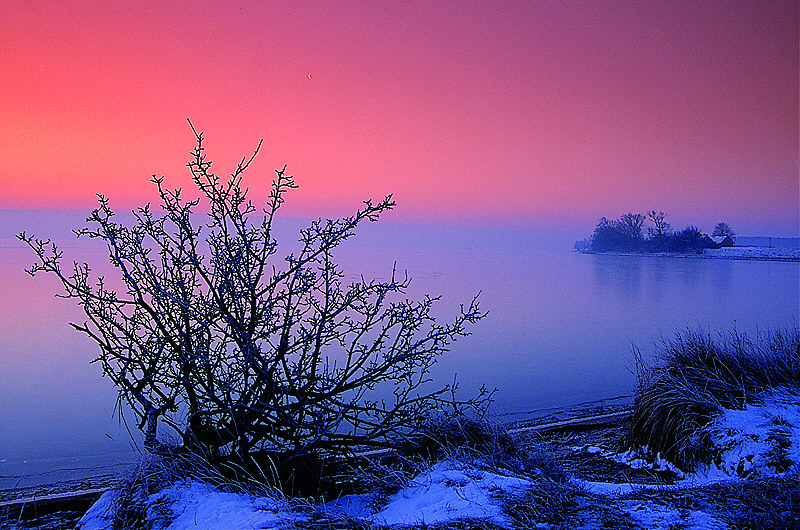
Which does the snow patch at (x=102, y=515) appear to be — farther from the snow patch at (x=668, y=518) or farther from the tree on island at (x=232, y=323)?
the snow patch at (x=668, y=518)

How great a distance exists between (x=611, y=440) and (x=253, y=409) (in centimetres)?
541

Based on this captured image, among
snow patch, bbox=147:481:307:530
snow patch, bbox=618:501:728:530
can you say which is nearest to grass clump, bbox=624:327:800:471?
snow patch, bbox=618:501:728:530

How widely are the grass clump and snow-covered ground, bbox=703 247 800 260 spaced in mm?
106213

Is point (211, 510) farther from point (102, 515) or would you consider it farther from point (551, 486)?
point (551, 486)

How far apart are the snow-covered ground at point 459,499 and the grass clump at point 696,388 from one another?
0.27m

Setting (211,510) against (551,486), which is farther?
(551,486)

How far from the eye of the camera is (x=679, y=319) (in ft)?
90.5

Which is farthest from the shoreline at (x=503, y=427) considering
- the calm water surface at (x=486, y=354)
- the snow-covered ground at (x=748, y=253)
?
the snow-covered ground at (x=748, y=253)

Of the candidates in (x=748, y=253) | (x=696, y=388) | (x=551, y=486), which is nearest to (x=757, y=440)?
(x=696, y=388)

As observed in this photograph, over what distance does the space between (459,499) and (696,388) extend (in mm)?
4061

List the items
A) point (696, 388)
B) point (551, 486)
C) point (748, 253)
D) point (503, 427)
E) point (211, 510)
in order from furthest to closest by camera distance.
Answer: point (748, 253)
point (696, 388)
point (503, 427)
point (551, 486)
point (211, 510)

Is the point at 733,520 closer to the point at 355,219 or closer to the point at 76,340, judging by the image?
the point at 355,219

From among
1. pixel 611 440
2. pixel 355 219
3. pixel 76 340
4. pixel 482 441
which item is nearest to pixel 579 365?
pixel 611 440

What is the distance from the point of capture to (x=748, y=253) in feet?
355
